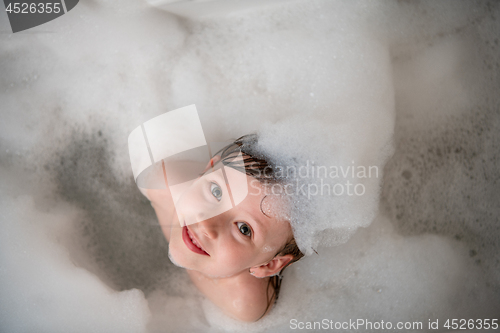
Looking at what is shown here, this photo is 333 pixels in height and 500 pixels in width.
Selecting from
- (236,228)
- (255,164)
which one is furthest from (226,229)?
(255,164)

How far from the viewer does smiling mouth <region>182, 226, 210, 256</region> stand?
77cm

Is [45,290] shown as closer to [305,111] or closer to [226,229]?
[226,229]

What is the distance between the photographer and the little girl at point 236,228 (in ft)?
2.30

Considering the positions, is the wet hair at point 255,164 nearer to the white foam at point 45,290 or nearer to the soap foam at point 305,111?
the soap foam at point 305,111

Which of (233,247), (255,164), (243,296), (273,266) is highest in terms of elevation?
(255,164)

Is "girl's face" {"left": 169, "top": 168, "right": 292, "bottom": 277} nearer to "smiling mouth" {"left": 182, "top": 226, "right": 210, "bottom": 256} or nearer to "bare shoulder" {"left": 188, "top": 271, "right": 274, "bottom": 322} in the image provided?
"smiling mouth" {"left": 182, "top": 226, "right": 210, "bottom": 256}

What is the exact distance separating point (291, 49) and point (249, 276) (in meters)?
0.65

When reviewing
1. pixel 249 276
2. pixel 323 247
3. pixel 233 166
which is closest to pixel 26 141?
pixel 233 166

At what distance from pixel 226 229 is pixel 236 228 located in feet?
0.08

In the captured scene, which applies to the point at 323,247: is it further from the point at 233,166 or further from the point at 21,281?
the point at 21,281

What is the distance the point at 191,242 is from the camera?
78cm

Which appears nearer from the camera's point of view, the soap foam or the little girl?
the little girl

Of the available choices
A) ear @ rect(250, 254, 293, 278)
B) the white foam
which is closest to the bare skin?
ear @ rect(250, 254, 293, 278)

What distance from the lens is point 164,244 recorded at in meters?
1.00
